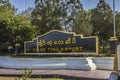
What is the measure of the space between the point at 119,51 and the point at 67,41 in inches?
481

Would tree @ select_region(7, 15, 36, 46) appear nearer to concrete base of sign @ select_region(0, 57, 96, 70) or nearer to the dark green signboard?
the dark green signboard

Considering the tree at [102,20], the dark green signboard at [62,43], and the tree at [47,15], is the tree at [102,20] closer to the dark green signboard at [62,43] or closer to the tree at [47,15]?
the tree at [47,15]

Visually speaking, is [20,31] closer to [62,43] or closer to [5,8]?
[5,8]

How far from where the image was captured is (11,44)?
29.4m

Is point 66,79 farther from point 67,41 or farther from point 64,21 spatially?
point 64,21

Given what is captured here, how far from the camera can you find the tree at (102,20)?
120 feet

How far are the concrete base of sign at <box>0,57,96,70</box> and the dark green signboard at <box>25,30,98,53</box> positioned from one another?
1.71m

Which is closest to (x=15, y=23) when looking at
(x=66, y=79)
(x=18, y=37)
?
(x=18, y=37)

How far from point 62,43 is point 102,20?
743 inches

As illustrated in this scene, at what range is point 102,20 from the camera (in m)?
36.6

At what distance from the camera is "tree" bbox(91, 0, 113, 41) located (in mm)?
36438

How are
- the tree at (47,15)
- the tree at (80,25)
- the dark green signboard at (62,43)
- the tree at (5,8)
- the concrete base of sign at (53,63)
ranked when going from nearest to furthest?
1. the concrete base of sign at (53,63)
2. the dark green signboard at (62,43)
3. the tree at (47,15)
4. the tree at (80,25)
5. the tree at (5,8)

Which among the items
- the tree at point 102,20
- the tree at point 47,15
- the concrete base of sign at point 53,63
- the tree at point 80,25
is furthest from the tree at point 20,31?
the concrete base of sign at point 53,63

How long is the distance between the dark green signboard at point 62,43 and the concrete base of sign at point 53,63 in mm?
1708
